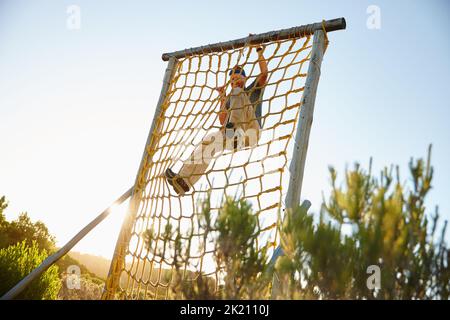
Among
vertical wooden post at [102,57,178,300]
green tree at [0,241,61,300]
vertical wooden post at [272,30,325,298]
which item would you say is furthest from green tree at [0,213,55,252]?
vertical wooden post at [272,30,325,298]

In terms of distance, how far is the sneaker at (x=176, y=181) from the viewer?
9.09 ft

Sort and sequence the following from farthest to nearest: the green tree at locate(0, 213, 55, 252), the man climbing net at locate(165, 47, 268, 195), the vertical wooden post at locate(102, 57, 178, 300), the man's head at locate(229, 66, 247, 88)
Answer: the green tree at locate(0, 213, 55, 252) < the man's head at locate(229, 66, 247, 88) < the man climbing net at locate(165, 47, 268, 195) < the vertical wooden post at locate(102, 57, 178, 300)

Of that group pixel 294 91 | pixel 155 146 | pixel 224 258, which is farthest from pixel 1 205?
pixel 224 258

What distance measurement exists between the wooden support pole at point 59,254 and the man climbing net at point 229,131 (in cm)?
40

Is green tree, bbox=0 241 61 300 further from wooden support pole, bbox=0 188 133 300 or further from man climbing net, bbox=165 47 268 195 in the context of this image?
man climbing net, bbox=165 47 268 195

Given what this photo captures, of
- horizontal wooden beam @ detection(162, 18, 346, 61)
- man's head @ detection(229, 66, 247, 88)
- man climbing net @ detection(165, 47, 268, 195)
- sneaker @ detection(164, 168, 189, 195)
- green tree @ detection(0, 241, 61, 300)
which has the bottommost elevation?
green tree @ detection(0, 241, 61, 300)

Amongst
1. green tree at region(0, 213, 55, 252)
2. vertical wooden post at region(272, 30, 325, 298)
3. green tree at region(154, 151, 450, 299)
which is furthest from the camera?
green tree at region(0, 213, 55, 252)

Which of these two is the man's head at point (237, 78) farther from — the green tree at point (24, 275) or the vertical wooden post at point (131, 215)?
the green tree at point (24, 275)

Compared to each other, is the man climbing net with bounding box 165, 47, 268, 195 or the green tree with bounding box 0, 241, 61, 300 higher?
the man climbing net with bounding box 165, 47, 268, 195

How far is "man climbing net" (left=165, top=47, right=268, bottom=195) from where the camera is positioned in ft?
8.93

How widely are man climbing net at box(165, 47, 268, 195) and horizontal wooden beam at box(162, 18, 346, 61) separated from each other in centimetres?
10

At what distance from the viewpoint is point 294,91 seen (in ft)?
8.21
